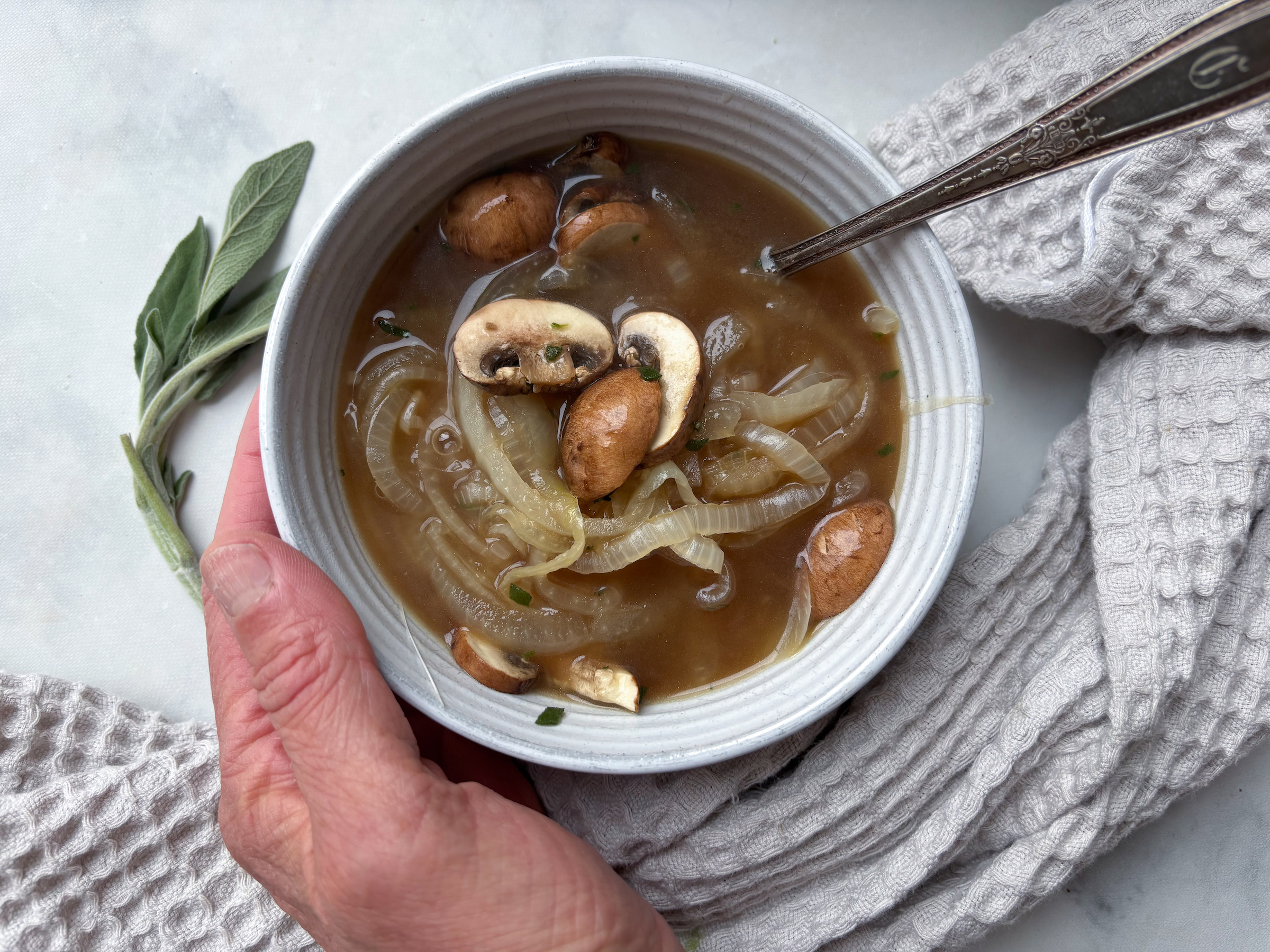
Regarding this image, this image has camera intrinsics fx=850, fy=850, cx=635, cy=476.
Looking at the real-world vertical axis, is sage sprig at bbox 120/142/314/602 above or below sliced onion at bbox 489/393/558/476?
above

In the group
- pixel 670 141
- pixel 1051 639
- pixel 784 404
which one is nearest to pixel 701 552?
pixel 784 404

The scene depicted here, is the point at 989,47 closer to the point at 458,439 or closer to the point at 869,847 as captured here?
the point at 458,439

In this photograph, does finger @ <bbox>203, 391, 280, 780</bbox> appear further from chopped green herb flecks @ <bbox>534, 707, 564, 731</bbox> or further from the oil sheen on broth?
chopped green herb flecks @ <bbox>534, 707, 564, 731</bbox>

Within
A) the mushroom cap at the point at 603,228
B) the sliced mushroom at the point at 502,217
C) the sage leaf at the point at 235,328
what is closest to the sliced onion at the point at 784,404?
the mushroom cap at the point at 603,228

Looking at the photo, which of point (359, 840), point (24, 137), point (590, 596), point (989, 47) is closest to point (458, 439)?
point (590, 596)

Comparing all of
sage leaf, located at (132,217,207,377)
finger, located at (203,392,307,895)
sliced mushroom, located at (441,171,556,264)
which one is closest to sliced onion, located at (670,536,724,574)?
sliced mushroom, located at (441,171,556,264)

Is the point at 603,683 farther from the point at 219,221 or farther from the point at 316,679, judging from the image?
the point at 219,221
